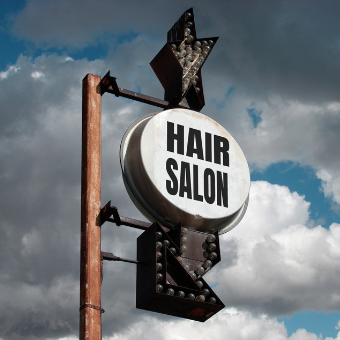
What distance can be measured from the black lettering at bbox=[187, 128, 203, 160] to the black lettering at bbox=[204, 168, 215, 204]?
0.34 m

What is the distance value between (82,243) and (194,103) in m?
4.67

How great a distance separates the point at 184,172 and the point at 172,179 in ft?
1.08

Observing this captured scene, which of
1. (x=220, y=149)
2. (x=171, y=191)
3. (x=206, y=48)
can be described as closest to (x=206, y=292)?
(x=171, y=191)

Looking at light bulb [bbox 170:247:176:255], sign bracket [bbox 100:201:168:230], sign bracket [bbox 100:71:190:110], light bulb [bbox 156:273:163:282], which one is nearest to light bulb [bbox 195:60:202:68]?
sign bracket [bbox 100:71:190:110]

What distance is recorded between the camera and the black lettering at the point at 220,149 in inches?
474

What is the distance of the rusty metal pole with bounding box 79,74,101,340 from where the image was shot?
9.02 metres

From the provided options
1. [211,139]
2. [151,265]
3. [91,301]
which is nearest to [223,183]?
[211,139]

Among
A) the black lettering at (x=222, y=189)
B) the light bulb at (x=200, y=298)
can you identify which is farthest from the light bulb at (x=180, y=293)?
the black lettering at (x=222, y=189)

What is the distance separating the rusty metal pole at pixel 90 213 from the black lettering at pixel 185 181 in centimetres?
160

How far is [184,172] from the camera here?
37.0 feet

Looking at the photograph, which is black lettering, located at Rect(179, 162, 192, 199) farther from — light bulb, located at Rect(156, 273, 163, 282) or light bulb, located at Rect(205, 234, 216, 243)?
light bulb, located at Rect(156, 273, 163, 282)

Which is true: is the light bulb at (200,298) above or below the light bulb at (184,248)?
below

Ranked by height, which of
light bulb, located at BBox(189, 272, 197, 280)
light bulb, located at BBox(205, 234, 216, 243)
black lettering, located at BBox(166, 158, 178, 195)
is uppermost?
black lettering, located at BBox(166, 158, 178, 195)

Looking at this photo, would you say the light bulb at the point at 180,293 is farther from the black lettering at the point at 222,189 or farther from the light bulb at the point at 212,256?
the black lettering at the point at 222,189
